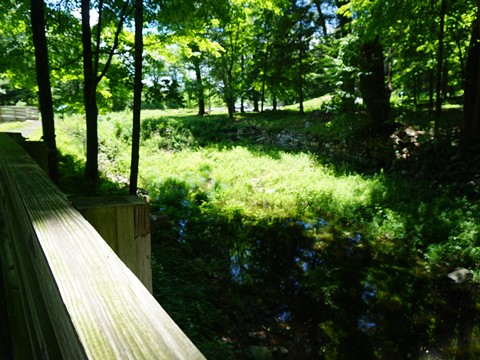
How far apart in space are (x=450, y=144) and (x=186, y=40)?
929 centimetres

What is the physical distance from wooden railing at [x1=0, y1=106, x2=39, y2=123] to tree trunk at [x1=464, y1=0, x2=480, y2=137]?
27968 millimetres

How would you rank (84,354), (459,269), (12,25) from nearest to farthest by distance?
(84,354) → (459,269) → (12,25)

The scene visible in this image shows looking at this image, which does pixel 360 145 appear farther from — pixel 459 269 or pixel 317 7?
pixel 317 7

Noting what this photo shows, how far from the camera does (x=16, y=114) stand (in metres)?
25.1

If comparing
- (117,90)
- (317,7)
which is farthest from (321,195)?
(317,7)

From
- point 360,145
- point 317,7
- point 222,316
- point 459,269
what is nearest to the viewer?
point 222,316

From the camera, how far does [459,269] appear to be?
638 centimetres

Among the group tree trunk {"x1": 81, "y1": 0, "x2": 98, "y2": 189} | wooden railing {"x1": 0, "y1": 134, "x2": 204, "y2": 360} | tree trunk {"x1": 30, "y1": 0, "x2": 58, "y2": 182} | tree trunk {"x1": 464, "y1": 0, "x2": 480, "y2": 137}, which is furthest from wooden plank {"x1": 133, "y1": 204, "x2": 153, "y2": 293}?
tree trunk {"x1": 464, "y1": 0, "x2": 480, "y2": 137}

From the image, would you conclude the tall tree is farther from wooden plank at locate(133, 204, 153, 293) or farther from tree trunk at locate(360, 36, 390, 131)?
tree trunk at locate(360, 36, 390, 131)

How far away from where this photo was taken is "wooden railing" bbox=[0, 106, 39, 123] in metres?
24.3

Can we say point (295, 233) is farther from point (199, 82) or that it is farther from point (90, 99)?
point (199, 82)

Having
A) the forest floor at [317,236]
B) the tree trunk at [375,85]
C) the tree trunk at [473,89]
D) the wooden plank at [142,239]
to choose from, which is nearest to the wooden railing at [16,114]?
the forest floor at [317,236]

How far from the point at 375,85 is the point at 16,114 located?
25374 mm

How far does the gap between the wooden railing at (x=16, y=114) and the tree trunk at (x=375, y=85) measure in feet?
80.2
